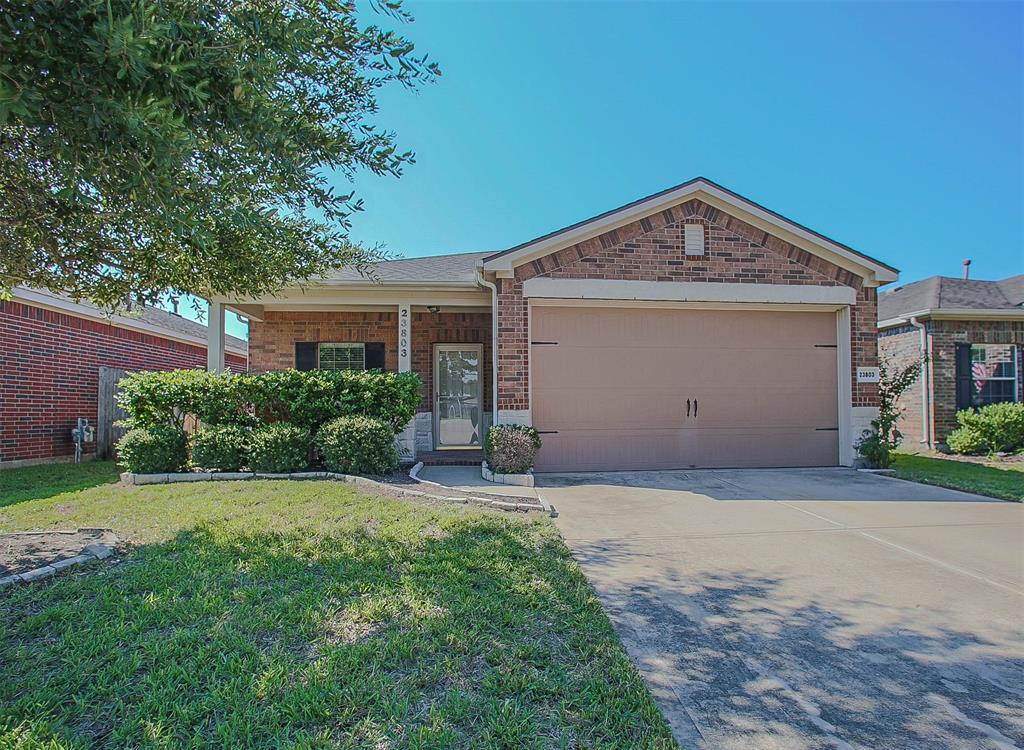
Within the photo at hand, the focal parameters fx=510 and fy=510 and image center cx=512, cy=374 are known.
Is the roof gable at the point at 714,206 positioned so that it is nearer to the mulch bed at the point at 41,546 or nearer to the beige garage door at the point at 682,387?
the beige garage door at the point at 682,387

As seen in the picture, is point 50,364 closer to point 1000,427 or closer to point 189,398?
point 189,398

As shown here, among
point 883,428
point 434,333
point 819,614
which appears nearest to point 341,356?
point 434,333

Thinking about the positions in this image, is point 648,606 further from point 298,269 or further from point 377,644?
point 298,269

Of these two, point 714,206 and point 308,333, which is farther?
point 308,333

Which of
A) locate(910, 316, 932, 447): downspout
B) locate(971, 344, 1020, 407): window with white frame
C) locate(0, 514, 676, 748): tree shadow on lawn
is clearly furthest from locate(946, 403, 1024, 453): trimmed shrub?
locate(0, 514, 676, 748): tree shadow on lawn

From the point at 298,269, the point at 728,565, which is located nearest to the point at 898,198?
the point at 728,565

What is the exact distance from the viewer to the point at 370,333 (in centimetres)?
1067

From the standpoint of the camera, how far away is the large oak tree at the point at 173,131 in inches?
98.1

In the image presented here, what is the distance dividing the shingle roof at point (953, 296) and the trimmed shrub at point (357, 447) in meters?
13.0

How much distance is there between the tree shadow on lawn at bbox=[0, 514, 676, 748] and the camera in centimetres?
202

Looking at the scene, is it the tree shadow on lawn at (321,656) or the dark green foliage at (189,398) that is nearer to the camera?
the tree shadow on lawn at (321,656)

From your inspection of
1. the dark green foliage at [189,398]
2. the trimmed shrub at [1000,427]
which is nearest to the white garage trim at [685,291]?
the dark green foliage at [189,398]

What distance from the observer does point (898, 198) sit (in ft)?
47.4

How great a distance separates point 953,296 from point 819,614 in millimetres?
13903
